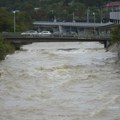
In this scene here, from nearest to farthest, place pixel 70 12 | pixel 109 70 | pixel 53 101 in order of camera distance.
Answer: pixel 53 101, pixel 109 70, pixel 70 12

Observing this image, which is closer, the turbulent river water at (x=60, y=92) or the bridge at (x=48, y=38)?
the turbulent river water at (x=60, y=92)

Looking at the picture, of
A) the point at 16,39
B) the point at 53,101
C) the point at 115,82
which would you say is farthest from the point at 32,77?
the point at 16,39

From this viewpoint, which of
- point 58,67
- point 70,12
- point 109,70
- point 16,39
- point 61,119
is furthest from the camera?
point 70,12

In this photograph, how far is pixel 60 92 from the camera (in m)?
33.6

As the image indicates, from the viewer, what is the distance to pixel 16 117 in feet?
87.4

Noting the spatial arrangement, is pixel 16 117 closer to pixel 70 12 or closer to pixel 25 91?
pixel 25 91

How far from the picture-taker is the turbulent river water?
89.7 feet

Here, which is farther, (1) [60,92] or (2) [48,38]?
(2) [48,38]

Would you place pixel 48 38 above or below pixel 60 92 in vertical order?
above

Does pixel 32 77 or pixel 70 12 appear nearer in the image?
pixel 32 77

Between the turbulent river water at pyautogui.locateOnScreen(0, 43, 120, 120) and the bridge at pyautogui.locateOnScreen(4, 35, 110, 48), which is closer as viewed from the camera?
the turbulent river water at pyautogui.locateOnScreen(0, 43, 120, 120)

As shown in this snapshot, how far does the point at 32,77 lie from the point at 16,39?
37335 mm

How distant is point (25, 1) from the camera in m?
167

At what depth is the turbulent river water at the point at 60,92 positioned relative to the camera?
1076 inches
